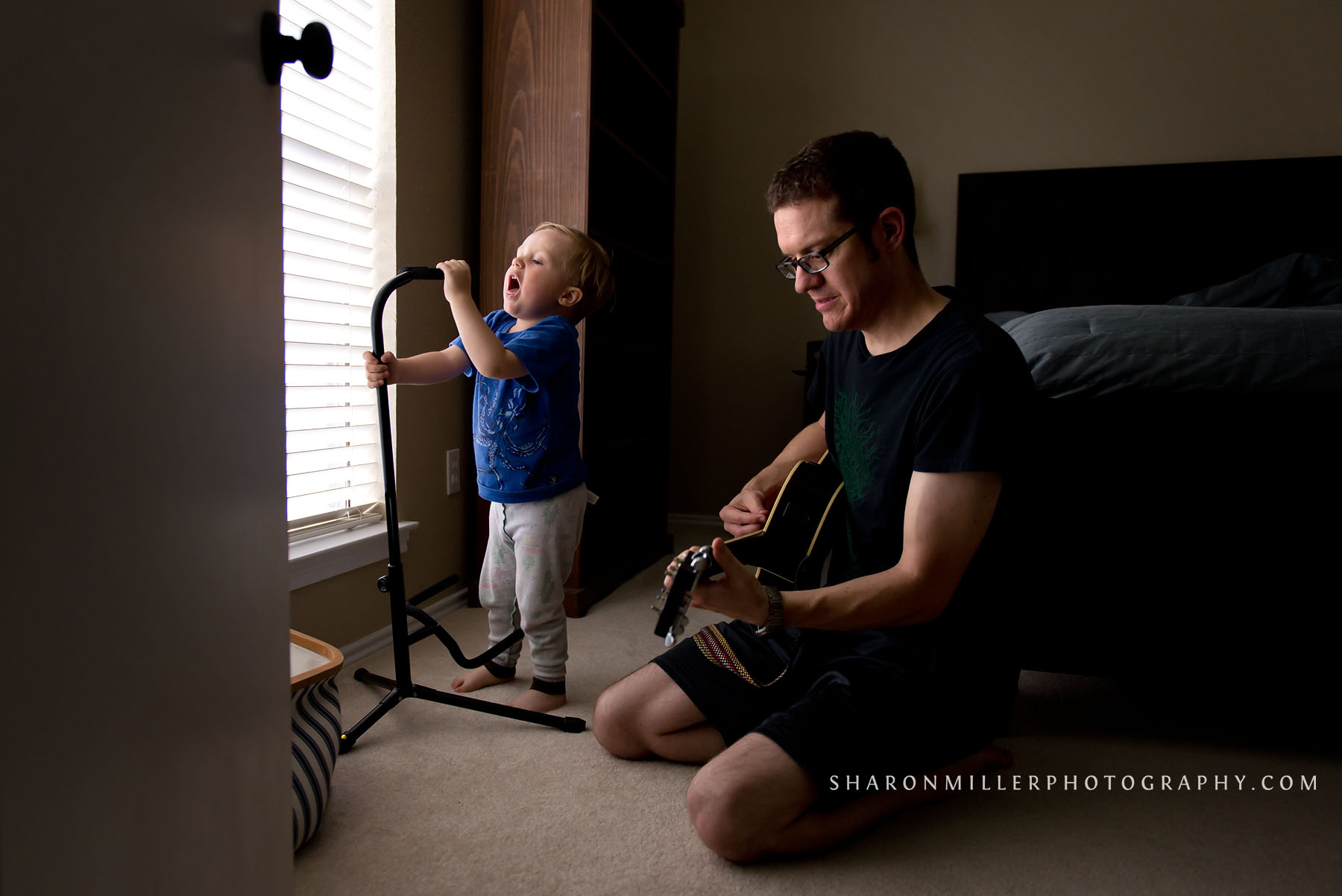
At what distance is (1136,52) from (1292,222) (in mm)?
956

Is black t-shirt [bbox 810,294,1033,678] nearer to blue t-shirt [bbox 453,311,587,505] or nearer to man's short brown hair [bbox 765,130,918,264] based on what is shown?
man's short brown hair [bbox 765,130,918,264]

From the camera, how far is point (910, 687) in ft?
4.24

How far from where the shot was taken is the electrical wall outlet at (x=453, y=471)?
242 cm

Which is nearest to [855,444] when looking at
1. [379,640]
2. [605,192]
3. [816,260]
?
[816,260]

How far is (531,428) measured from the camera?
5.72 ft

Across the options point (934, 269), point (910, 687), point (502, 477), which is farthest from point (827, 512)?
point (934, 269)

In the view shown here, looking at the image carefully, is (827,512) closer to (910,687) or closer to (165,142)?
(910,687)

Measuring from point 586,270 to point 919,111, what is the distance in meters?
2.51

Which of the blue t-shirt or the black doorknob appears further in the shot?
the blue t-shirt

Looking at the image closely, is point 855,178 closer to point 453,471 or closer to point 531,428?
point 531,428

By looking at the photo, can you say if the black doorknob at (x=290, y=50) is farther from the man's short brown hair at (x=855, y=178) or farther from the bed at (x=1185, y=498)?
the bed at (x=1185, y=498)

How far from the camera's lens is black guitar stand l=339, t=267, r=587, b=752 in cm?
147

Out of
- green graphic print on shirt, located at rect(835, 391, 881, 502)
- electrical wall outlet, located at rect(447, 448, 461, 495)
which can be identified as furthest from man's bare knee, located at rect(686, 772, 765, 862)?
electrical wall outlet, located at rect(447, 448, 461, 495)

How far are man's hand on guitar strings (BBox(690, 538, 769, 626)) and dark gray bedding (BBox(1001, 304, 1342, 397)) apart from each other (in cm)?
87
